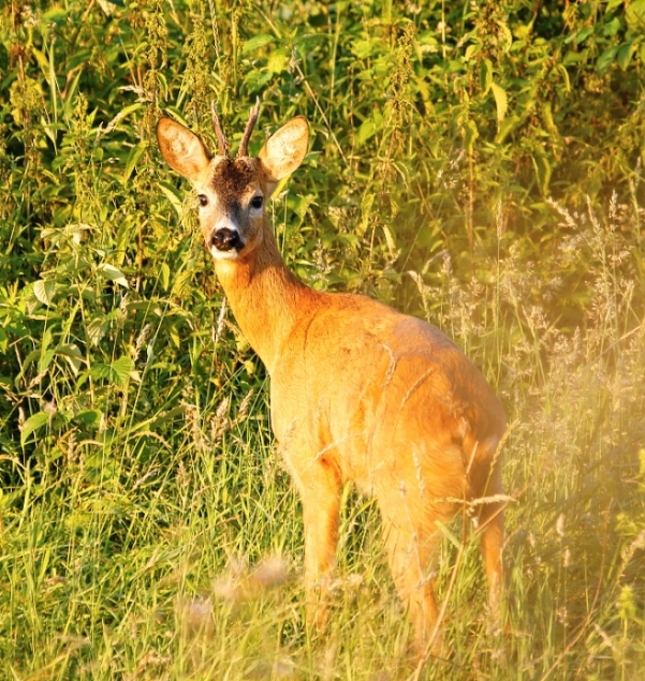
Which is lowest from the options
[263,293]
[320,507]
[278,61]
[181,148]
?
[320,507]

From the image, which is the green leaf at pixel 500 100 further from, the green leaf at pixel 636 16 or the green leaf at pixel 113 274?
the green leaf at pixel 113 274

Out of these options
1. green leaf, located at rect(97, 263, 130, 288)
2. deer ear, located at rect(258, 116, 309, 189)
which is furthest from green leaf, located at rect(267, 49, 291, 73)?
green leaf, located at rect(97, 263, 130, 288)

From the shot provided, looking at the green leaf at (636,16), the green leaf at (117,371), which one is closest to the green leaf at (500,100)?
the green leaf at (636,16)

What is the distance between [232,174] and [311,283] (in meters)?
0.86

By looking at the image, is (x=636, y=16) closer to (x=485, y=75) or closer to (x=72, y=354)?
(x=485, y=75)

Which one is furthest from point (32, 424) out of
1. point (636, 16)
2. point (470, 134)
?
point (636, 16)

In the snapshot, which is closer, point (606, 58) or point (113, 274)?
point (113, 274)

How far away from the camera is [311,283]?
221 inches

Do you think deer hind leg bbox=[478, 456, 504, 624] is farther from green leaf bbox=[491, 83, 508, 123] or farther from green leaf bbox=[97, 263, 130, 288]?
green leaf bbox=[491, 83, 508, 123]

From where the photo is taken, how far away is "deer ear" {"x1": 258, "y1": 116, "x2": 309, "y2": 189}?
16.6 ft

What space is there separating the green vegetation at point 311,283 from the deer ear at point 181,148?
21 cm

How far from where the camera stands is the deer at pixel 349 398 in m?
3.82

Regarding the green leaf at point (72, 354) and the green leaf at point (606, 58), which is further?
the green leaf at point (606, 58)

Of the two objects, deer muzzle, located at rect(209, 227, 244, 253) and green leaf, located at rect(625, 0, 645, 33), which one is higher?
green leaf, located at rect(625, 0, 645, 33)
